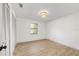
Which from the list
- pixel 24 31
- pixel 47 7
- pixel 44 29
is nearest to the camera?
pixel 47 7

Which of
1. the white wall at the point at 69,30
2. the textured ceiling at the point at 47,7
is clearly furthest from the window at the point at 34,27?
the textured ceiling at the point at 47,7

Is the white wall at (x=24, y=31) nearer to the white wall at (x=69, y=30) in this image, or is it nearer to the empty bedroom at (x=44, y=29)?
the empty bedroom at (x=44, y=29)

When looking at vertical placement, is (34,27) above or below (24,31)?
above

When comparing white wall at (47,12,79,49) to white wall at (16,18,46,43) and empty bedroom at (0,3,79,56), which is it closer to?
empty bedroom at (0,3,79,56)

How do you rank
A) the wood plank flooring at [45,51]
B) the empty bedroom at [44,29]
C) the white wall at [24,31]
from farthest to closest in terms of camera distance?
1. the white wall at [24,31]
2. the empty bedroom at [44,29]
3. the wood plank flooring at [45,51]

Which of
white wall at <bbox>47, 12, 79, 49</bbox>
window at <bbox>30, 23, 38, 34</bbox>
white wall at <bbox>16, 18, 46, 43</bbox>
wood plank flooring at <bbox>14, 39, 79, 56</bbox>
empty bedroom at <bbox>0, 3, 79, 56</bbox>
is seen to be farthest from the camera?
window at <bbox>30, 23, 38, 34</bbox>

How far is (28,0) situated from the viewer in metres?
0.73

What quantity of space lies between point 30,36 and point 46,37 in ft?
5.66

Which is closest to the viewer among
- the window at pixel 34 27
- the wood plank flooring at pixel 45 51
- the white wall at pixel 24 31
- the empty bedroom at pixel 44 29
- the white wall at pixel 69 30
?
the wood plank flooring at pixel 45 51

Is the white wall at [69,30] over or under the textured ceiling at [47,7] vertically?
under

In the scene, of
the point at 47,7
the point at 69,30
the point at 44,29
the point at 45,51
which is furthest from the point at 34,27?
the point at 45,51

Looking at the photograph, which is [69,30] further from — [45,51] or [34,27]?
[34,27]

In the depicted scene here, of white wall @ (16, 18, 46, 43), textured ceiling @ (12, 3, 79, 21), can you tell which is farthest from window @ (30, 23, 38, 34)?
textured ceiling @ (12, 3, 79, 21)

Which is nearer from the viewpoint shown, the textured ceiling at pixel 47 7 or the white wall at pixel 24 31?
the textured ceiling at pixel 47 7
